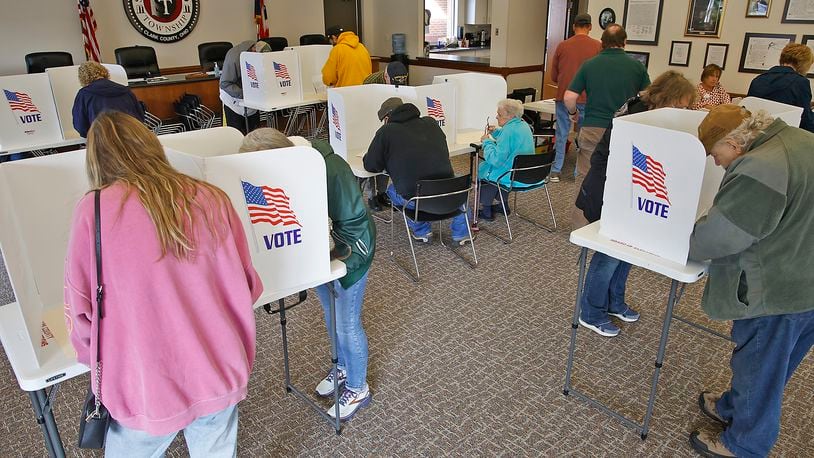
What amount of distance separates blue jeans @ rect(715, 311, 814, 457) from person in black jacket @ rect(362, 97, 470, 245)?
1756 mm

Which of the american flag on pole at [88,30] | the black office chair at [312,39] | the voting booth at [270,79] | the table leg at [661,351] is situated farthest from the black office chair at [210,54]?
the table leg at [661,351]

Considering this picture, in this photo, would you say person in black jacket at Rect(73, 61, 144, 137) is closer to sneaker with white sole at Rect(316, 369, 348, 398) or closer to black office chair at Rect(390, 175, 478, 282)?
black office chair at Rect(390, 175, 478, 282)

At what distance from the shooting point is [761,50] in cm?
468

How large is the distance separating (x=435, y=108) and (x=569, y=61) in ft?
5.68

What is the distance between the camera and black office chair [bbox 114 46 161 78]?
22.2 feet

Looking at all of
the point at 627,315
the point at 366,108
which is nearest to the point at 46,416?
the point at 627,315

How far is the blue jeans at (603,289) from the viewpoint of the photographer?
2.56m

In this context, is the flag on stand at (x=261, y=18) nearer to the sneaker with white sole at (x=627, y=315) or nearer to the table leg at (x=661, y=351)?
the sneaker with white sole at (x=627, y=315)

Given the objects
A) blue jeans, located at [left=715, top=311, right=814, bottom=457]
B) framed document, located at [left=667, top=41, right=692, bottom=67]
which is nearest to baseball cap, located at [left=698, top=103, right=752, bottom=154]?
blue jeans, located at [left=715, top=311, right=814, bottom=457]

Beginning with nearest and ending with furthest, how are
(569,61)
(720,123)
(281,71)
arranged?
(720,123), (569,61), (281,71)

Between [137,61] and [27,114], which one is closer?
[27,114]

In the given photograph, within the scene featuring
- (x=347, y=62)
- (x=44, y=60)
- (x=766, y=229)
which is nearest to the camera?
(x=766, y=229)

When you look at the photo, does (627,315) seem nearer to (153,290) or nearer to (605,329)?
(605,329)

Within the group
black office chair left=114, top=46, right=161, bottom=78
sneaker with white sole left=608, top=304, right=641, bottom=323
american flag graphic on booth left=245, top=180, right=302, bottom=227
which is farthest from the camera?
black office chair left=114, top=46, right=161, bottom=78
